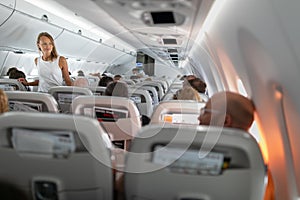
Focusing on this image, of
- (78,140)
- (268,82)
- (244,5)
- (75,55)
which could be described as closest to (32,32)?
(75,55)

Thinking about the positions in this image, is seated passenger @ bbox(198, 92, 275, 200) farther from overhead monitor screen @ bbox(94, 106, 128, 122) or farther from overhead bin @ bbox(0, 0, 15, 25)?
overhead bin @ bbox(0, 0, 15, 25)

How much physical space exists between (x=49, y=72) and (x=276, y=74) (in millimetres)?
3162

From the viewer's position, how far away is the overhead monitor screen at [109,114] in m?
3.78

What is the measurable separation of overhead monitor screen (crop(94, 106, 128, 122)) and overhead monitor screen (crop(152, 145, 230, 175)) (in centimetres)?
169

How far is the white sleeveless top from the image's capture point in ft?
17.3

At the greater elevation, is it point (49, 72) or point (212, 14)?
point (212, 14)

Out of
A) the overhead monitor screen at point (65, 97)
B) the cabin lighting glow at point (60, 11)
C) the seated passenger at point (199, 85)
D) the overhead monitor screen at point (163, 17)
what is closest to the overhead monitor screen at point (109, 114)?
the overhead monitor screen at point (65, 97)

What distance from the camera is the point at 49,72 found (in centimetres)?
531

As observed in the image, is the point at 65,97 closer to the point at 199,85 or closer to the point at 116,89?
the point at 116,89

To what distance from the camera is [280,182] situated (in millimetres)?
3449

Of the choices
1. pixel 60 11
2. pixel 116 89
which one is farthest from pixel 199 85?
pixel 60 11

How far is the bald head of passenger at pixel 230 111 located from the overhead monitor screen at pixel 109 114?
53.7 inches

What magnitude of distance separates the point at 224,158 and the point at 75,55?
13.1m

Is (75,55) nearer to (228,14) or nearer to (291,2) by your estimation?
(228,14)
